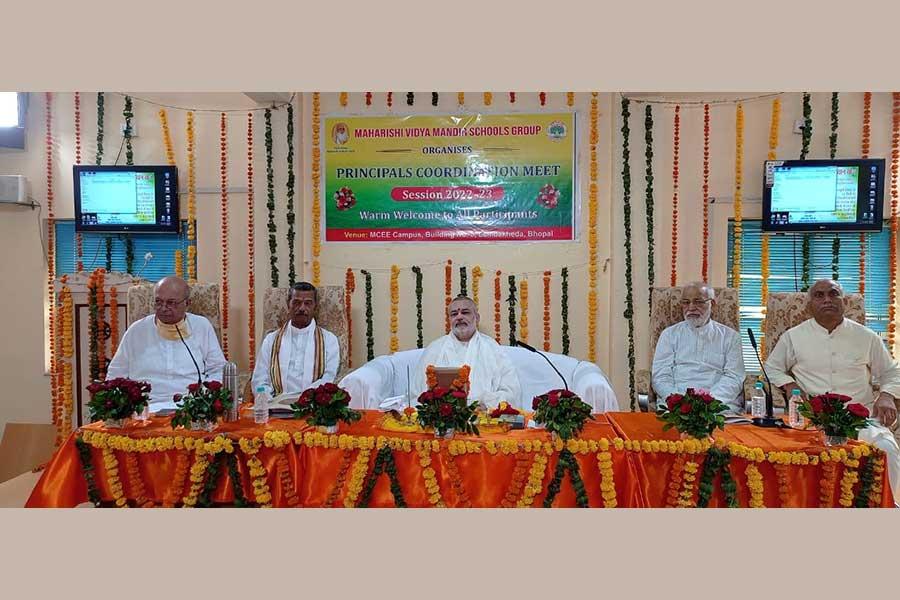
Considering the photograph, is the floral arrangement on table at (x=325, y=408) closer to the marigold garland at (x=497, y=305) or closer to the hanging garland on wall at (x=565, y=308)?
the marigold garland at (x=497, y=305)

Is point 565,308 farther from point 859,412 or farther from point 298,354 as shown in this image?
point 859,412

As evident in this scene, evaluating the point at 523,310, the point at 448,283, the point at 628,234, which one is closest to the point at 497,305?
the point at 523,310

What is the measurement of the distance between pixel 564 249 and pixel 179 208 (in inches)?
146

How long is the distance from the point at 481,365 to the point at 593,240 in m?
1.70

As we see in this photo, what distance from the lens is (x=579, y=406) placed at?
2.56m

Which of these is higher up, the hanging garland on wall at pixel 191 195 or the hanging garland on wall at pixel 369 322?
the hanging garland on wall at pixel 191 195

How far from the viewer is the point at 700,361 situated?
4164mm

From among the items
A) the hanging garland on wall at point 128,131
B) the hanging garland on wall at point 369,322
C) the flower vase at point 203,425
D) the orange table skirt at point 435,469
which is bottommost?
the orange table skirt at point 435,469

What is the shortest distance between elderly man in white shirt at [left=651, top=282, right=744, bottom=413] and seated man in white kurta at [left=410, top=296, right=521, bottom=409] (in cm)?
118

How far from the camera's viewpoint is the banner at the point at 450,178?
195 inches

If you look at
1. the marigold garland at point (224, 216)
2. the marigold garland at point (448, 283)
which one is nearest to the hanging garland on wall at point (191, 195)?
the marigold garland at point (224, 216)

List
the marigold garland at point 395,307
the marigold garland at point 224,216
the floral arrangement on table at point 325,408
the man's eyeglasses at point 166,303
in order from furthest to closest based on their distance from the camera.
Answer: the marigold garland at point 224,216 → the marigold garland at point 395,307 → the man's eyeglasses at point 166,303 → the floral arrangement on table at point 325,408

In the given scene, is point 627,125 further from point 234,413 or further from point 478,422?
point 234,413

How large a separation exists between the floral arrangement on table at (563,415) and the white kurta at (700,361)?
1868mm
